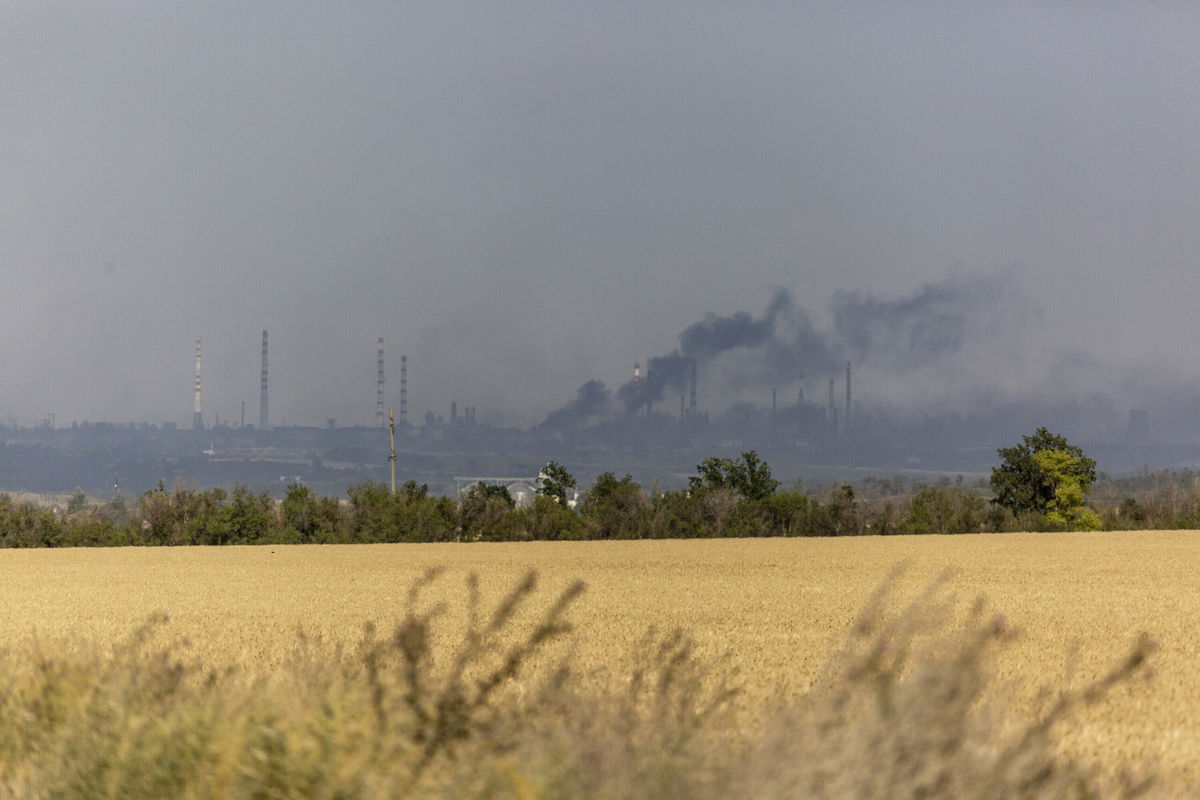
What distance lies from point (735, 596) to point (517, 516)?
19517mm

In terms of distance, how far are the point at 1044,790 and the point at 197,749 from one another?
3.34 m

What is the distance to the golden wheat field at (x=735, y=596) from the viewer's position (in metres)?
8.27

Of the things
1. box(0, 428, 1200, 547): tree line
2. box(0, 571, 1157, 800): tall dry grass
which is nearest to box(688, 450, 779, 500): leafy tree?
box(0, 428, 1200, 547): tree line

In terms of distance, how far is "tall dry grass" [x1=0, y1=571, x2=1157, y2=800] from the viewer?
3.90m

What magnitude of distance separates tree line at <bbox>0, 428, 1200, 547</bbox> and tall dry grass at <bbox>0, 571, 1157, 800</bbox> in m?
27.8

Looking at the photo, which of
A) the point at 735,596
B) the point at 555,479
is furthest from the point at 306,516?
the point at 735,596

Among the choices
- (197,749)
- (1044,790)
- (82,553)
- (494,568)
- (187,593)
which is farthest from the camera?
(82,553)

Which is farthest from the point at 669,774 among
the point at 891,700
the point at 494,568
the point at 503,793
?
the point at 494,568

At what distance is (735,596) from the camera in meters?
15.6

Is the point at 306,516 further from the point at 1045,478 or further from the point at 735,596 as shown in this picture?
the point at 1045,478

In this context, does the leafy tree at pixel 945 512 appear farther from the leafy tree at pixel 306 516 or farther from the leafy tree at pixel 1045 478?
the leafy tree at pixel 306 516

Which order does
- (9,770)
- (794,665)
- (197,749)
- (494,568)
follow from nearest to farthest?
(197,749) → (9,770) → (794,665) → (494,568)

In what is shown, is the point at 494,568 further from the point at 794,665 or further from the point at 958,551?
the point at 794,665

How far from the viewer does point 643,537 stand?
3403 centimetres
